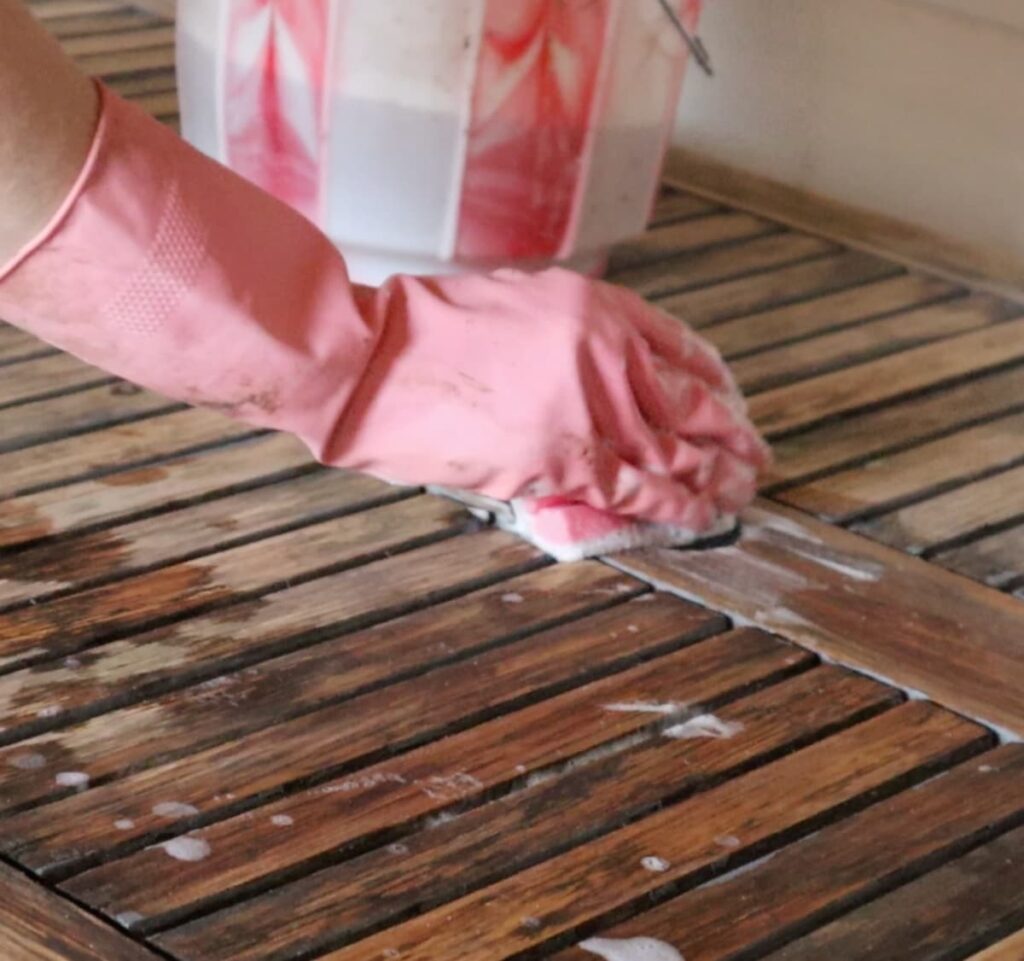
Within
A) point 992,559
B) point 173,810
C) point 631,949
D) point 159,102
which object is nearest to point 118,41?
point 159,102

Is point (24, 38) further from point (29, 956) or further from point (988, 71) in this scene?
point (988, 71)

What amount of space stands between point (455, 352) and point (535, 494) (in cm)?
9

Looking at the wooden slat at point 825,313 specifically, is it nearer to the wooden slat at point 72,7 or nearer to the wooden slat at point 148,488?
the wooden slat at point 148,488

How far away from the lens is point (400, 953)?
0.69m

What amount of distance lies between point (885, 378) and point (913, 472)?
15cm

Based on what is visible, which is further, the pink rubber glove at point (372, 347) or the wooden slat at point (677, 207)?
the wooden slat at point (677, 207)

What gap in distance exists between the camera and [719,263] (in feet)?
4.88

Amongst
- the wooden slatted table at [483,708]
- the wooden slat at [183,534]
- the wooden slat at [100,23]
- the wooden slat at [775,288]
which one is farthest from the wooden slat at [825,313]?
the wooden slat at [100,23]

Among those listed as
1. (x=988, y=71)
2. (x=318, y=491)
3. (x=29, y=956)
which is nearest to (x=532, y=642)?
(x=318, y=491)

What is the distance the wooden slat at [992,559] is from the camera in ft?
3.37

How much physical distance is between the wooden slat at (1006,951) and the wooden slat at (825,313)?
25.3 inches

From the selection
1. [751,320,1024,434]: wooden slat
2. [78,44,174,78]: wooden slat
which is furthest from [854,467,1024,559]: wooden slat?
[78,44,174,78]: wooden slat

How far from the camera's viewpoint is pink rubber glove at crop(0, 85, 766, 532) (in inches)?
32.4

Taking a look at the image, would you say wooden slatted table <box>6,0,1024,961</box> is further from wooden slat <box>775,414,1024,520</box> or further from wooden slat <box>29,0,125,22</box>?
wooden slat <box>29,0,125,22</box>
